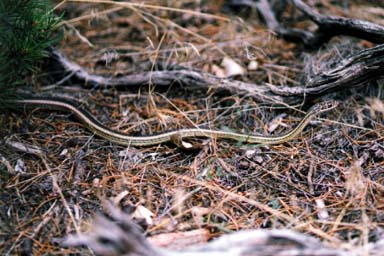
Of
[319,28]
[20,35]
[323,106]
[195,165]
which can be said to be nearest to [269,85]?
[323,106]

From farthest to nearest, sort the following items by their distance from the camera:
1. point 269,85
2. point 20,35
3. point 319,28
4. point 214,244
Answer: point 319,28, point 269,85, point 20,35, point 214,244

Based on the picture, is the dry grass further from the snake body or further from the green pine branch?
the green pine branch

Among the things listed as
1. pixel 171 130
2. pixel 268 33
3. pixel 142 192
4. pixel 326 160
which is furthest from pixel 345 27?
pixel 142 192

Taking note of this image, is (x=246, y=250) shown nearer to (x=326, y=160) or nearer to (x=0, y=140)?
(x=326, y=160)

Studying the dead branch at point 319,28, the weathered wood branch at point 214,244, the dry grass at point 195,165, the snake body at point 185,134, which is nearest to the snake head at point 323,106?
the snake body at point 185,134

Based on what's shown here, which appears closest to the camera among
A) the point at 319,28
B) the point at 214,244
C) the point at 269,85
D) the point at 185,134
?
the point at 214,244

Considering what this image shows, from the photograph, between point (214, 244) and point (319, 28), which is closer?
point (214, 244)

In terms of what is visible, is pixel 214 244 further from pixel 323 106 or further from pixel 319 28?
pixel 319 28
